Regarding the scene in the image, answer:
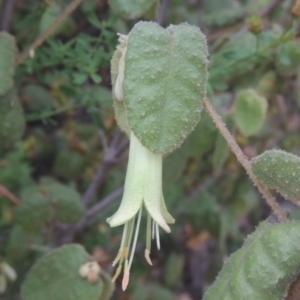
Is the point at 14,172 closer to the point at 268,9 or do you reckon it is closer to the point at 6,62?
the point at 6,62

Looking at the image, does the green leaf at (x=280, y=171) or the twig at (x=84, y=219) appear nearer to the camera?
the green leaf at (x=280, y=171)

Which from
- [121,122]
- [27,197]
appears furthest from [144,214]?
[121,122]

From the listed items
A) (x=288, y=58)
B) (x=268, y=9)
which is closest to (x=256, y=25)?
(x=288, y=58)

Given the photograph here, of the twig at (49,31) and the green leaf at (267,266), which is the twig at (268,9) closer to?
the twig at (49,31)

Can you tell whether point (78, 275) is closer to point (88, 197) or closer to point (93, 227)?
point (88, 197)

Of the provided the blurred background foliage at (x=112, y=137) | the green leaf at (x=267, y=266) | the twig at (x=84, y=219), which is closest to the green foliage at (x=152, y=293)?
the blurred background foliage at (x=112, y=137)

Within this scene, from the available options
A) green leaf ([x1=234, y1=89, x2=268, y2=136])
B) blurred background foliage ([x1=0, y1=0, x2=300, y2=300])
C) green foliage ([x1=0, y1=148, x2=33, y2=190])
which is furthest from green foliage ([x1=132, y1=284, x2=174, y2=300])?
green leaf ([x1=234, y1=89, x2=268, y2=136])
